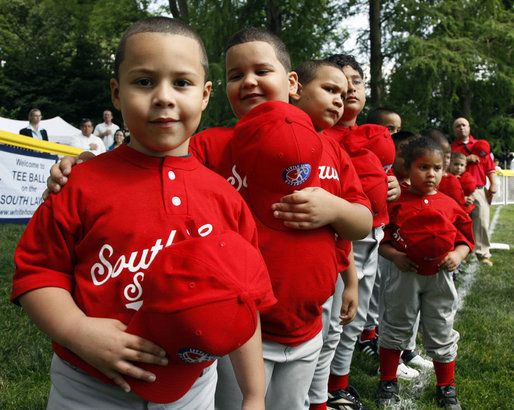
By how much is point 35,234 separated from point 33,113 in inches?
411

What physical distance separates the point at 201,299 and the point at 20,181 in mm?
5765

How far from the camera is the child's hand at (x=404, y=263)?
2.84 m

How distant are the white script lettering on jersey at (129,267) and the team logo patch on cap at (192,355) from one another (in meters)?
0.19

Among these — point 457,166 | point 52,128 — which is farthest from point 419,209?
point 52,128

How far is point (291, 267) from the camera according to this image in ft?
5.28

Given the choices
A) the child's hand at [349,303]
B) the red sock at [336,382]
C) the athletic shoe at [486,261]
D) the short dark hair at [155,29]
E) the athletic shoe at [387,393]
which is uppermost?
the short dark hair at [155,29]

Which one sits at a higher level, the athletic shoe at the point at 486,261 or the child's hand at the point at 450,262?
the child's hand at the point at 450,262

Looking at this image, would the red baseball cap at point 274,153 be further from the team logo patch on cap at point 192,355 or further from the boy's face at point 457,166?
the boy's face at point 457,166

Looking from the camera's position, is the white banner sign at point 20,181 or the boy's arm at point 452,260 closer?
the boy's arm at point 452,260

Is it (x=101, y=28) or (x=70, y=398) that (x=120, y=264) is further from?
(x=101, y=28)

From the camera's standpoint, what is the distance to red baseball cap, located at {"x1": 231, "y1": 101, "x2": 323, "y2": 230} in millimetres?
1486

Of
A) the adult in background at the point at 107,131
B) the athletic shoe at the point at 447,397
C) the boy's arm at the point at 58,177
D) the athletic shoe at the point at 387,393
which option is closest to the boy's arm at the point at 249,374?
the boy's arm at the point at 58,177

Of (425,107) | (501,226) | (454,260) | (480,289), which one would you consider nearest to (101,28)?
(425,107)

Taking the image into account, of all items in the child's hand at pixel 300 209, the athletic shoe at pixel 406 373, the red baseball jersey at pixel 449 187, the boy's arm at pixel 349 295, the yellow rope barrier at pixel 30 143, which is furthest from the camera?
the yellow rope barrier at pixel 30 143
